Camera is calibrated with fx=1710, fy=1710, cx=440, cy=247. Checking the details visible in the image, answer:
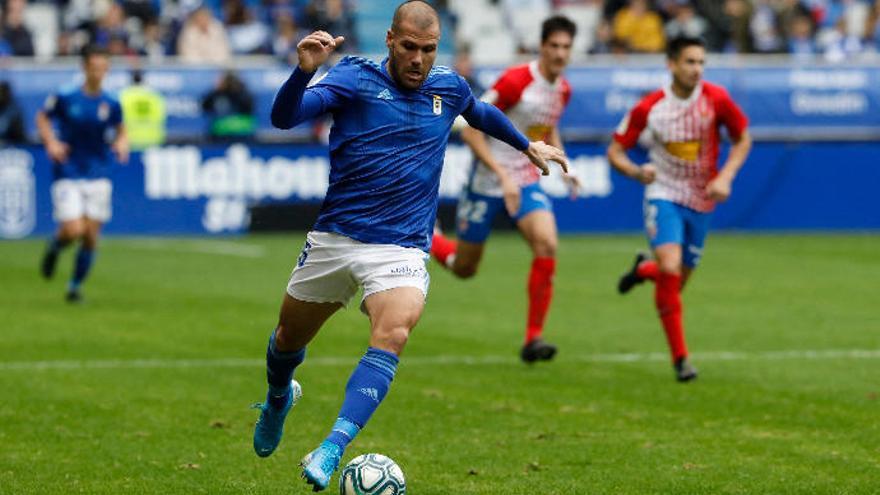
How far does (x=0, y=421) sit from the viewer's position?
9.94m

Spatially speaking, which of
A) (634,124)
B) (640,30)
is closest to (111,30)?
(640,30)

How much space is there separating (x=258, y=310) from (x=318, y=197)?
27.2 ft

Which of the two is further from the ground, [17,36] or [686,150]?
[686,150]

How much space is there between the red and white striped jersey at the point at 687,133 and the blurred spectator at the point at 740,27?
58.4ft

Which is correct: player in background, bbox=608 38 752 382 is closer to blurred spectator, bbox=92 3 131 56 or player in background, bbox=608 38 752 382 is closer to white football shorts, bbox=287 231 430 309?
white football shorts, bbox=287 231 430 309

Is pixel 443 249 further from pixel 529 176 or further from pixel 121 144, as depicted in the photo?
pixel 121 144

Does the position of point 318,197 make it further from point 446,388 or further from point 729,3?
point 446,388

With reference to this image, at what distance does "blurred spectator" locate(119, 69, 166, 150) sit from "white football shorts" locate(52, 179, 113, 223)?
23.5 feet

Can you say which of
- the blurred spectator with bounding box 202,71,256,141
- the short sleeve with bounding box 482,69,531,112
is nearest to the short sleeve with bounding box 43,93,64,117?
the short sleeve with bounding box 482,69,531,112

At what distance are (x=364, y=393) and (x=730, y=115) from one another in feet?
18.3

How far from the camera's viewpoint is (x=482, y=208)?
1319 centimetres

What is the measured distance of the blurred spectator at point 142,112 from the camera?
81.0ft

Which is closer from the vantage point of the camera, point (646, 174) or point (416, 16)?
point (416, 16)

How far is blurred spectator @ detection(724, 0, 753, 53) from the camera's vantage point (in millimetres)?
29609
